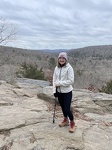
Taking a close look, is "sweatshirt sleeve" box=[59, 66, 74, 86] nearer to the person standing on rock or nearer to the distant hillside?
the person standing on rock

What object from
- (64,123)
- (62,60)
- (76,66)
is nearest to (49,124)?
(64,123)

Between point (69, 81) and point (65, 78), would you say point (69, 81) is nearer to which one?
point (69, 81)

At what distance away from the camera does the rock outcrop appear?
446cm

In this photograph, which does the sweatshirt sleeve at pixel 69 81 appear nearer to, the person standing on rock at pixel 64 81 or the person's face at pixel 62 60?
the person standing on rock at pixel 64 81

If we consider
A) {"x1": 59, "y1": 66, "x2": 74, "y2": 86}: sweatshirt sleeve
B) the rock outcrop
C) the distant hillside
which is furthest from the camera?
the distant hillside

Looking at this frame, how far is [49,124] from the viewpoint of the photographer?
5324 mm

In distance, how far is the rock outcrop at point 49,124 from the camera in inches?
176

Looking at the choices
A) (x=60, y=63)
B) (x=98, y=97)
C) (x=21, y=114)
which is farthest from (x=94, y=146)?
(x=98, y=97)

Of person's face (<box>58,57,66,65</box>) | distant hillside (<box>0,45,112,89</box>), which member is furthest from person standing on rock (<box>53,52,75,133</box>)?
distant hillside (<box>0,45,112,89</box>)

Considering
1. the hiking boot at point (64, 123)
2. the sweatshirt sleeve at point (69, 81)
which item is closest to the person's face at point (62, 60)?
the sweatshirt sleeve at point (69, 81)

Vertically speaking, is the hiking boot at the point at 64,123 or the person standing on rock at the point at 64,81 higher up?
the person standing on rock at the point at 64,81

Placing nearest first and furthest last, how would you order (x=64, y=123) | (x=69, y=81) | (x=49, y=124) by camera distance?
(x=69, y=81) < (x=64, y=123) < (x=49, y=124)

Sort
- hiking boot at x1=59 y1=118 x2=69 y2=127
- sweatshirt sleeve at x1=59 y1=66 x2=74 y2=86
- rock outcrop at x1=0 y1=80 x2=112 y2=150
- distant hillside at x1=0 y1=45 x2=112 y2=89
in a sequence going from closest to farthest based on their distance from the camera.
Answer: rock outcrop at x1=0 y1=80 x2=112 y2=150, sweatshirt sleeve at x1=59 y1=66 x2=74 y2=86, hiking boot at x1=59 y1=118 x2=69 y2=127, distant hillside at x1=0 y1=45 x2=112 y2=89

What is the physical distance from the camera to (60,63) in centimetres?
482
